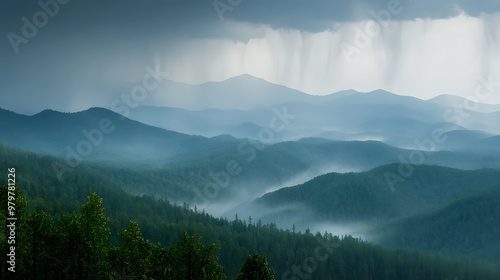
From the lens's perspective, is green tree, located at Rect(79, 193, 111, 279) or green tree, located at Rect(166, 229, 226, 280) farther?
green tree, located at Rect(166, 229, 226, 280)

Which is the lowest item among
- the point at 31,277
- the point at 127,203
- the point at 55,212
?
the point at 31,277

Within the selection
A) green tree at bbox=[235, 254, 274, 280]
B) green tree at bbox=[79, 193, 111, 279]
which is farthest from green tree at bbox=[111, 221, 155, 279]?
green tree at bbox=[235, 254, 274, 280]

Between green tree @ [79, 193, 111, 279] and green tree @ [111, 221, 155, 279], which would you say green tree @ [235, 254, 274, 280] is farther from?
green tree @ [79, 193, 111, 279]

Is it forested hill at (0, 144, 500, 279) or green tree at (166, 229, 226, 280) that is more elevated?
forested hill at (0, 144, 500, 279)

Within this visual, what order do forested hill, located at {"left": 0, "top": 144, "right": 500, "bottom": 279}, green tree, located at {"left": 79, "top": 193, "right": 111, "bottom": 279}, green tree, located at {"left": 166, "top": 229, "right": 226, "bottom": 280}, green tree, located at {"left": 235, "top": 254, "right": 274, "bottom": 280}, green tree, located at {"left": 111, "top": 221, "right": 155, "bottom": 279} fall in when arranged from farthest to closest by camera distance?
forested hill, located at {"left": 0, "top": 144, "right": 500, "bottom": 279} → green tree, located at {"left": 166, "top": 229, "right": 226, "bottom": 280} → green tree, located at {"left": 111, "top": 221, "right": 155, "bottom": 279} → green tree, located at {"left": 79, "top": 193, "right": 111, "bottom": 279} → green tree, located at {"left": 235, "top": 254, "right": 274, "bottom": 280}

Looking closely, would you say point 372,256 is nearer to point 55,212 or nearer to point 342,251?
point 342,251

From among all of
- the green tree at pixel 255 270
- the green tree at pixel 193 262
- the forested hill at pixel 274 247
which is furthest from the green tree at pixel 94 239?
the forested hill at pixel 274 247

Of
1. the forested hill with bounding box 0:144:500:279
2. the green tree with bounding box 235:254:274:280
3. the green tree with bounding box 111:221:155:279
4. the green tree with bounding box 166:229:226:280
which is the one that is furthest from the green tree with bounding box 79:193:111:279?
the forested hill with bounding box 0:144:500:279

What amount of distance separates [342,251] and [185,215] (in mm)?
67506

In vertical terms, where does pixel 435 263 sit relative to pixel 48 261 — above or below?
above

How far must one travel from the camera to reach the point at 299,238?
611ft

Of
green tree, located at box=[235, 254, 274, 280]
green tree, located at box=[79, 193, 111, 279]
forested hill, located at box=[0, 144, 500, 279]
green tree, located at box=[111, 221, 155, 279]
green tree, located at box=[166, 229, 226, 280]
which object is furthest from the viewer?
forested hill, located at box=[0, 144, 500, 279]

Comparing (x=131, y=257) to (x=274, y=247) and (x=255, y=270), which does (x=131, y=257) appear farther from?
(x=274, y=247)

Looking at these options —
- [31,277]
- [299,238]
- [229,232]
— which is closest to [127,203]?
[229,232]
